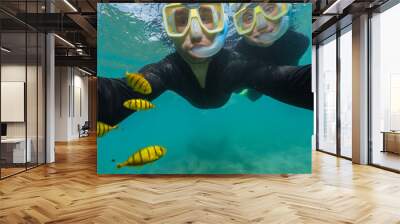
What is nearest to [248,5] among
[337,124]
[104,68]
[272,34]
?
[272,34]

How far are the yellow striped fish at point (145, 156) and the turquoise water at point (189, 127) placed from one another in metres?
0.07

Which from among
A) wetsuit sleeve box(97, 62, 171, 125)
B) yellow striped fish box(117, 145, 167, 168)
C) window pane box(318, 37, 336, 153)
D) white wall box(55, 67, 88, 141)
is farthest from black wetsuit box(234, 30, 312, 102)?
white wall box(55, 67, 88, 141)

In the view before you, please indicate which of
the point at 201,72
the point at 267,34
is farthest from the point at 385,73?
the point at 201,72

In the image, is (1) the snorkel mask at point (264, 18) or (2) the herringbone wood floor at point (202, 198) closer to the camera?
(2) the herringbone wood floor at point (202, 198)

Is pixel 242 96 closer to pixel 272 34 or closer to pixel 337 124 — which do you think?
pixel 272 34

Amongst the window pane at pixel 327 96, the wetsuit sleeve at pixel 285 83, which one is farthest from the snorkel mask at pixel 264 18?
the window pane at pixel 327 96

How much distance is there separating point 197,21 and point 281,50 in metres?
1.58

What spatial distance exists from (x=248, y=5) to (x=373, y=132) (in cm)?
400

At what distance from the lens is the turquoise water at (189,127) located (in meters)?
6.42

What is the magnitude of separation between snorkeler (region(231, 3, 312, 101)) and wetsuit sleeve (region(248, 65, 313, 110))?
14 centimetres

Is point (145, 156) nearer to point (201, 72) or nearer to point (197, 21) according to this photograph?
point (201, 72)

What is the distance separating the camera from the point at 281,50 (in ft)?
21.1

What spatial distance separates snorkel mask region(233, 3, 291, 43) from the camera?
6.44 meters

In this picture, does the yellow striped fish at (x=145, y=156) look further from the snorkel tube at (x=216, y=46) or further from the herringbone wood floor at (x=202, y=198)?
the snorkel tube at (x=216, y=46)
